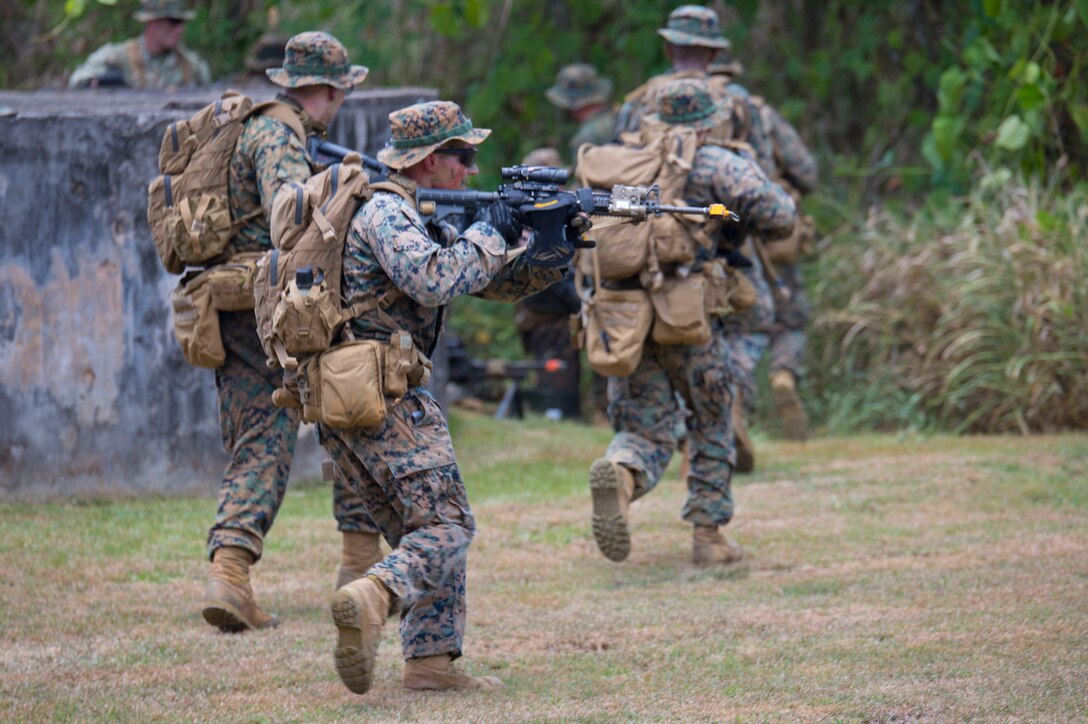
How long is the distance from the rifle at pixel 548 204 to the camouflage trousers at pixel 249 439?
4.12ft

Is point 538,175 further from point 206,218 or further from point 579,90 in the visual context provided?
point 579,90

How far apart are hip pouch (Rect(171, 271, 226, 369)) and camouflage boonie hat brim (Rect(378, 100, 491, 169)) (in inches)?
52.2

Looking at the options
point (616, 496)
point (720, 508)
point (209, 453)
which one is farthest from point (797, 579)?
point (209, 453)

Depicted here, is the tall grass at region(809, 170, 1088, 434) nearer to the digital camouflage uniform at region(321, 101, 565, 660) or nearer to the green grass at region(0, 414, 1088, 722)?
the green grass at region(0, 414, 1088, 722)

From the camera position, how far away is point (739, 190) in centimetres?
624

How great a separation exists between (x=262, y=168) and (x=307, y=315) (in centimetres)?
122

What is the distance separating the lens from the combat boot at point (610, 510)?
6.01m

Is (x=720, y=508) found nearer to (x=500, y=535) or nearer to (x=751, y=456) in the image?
(x=500, y=535)

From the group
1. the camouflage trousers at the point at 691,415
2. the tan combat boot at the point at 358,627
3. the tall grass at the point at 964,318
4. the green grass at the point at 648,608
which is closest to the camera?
the tan combat boot at the point at 358,627

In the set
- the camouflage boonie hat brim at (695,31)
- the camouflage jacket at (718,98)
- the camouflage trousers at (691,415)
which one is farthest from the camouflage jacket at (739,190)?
the camouflage boonie hat brim at (695,31)

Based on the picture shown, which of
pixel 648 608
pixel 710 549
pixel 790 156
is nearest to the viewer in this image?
pixel 648 608

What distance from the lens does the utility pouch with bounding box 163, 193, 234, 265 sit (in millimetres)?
5590

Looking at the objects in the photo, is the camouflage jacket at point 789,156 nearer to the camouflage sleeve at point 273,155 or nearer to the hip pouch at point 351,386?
the camouflage sleeve at point 273,155

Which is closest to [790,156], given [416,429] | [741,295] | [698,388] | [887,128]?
[741,295]
